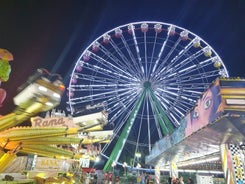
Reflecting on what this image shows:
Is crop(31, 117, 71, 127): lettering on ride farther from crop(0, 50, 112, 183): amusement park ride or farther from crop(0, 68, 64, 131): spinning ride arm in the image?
crop(0, 68, 64, 131): spinning ride arm

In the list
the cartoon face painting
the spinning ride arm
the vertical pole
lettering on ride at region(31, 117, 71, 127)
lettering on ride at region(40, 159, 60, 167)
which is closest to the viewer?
the spinning ride arm

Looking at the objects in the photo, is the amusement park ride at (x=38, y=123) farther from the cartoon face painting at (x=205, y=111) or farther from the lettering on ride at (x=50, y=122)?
the cartoon face painting at (x=205, y=111)

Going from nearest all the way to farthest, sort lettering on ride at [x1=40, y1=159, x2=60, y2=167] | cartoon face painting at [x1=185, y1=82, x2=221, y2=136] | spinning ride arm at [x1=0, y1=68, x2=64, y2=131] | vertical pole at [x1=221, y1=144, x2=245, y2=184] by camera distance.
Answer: spinning ride arm at [x1=0, y1=68, x2=64, y2=131], cartoon face painting at [x1=185, y1=82, x2=221, y2=136], vertical pole at [x1=221, y1=144, x2=245, y2=184], lettering on ride at [x1=40, y1=159, x2=60, y2=167]

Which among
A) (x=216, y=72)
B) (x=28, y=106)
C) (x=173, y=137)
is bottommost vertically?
(x=28, y=106)

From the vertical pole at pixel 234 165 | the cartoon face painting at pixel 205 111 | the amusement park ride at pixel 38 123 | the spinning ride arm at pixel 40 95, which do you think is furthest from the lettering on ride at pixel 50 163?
the spinning ride arm at pixel 40 95

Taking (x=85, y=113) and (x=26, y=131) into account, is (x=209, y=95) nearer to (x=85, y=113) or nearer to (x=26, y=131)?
(x=85, y=113)

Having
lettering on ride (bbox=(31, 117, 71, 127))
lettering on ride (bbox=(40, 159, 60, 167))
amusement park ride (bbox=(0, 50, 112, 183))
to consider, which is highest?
lettering on ride (bbox=(31, 117, 71, 127))

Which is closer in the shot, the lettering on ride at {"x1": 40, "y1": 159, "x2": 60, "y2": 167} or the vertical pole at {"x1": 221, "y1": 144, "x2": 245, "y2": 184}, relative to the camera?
the vertical pole at {"x1": 221, "y1": 144, "x2": 245, "y2": 184}

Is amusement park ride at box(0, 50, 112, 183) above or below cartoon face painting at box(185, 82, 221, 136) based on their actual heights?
below

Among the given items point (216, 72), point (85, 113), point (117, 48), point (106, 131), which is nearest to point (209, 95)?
point (85, 113)

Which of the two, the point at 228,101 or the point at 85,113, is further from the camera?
the point at 85,113

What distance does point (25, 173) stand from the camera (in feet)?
39.6

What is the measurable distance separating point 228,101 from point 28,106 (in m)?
5.65

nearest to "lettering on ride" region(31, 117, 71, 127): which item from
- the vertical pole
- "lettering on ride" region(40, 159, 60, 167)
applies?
"lettering on ride" region(40, 159, 60, 167)
